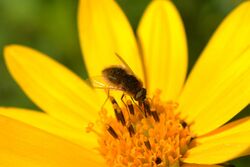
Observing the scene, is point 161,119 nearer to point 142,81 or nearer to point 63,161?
point 142,81

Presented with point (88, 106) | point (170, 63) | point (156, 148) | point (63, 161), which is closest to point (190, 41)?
point (170, 63)

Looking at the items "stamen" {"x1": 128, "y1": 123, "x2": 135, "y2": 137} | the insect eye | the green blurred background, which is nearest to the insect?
the insect eye

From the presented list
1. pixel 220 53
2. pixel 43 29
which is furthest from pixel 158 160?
pixel 43 29

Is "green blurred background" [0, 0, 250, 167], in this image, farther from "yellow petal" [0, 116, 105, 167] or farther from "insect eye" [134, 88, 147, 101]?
"yellow petal" [0, 116, 105, 167]

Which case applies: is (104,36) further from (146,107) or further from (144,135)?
(144,135)

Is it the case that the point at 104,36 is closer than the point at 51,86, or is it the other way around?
the point at 51,86
